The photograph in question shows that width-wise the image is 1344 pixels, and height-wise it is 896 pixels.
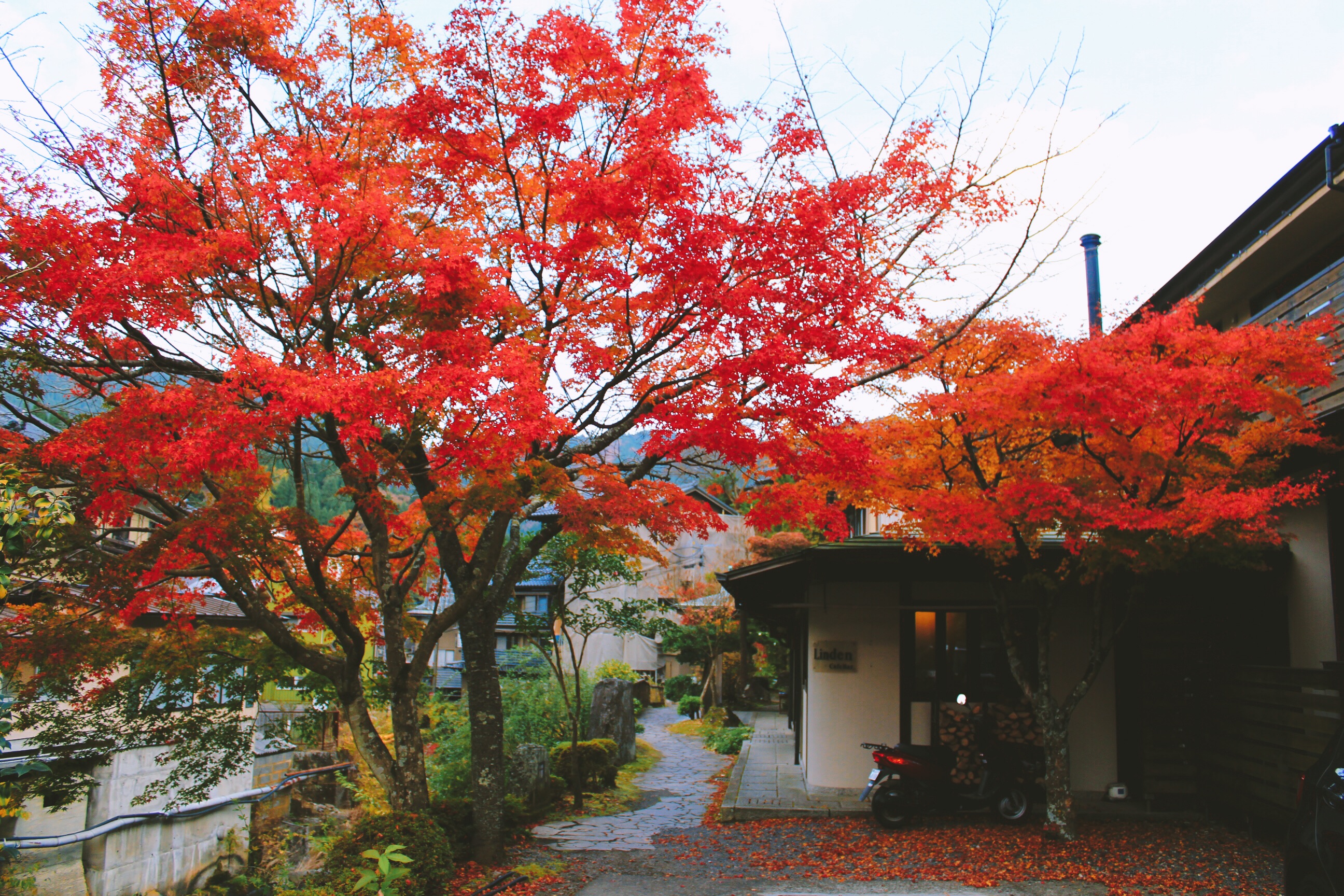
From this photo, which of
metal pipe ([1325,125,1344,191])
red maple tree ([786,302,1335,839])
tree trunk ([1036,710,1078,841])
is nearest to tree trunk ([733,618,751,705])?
tree trunk ([1036,710,1078,841])

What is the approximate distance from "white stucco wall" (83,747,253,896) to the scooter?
8549mm

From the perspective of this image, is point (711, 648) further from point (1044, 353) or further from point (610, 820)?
point (1044, 353)

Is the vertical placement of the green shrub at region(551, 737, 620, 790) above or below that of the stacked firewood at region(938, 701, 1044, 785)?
below

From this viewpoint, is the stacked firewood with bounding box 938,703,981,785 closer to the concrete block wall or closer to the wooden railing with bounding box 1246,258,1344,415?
the wooden railing with bounding box 1246,258,1344,415

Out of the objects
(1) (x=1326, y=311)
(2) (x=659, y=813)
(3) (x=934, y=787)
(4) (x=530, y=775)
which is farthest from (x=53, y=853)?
(1) (x=1326, y=311)

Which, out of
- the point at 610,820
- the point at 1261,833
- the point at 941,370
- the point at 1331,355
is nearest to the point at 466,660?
the point at 610,820

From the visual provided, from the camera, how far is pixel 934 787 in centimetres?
965

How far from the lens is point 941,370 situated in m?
9.18

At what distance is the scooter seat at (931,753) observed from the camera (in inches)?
382

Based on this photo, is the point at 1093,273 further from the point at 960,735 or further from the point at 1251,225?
the point at 960,735

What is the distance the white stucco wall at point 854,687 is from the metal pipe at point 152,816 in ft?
21.2

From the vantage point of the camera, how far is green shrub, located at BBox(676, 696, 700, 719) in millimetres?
25172

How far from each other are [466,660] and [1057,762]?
6.53 metres

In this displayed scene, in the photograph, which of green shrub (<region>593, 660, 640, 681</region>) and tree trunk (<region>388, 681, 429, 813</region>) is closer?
tree trunk (<region>388, 681, 429, 813</region>)
